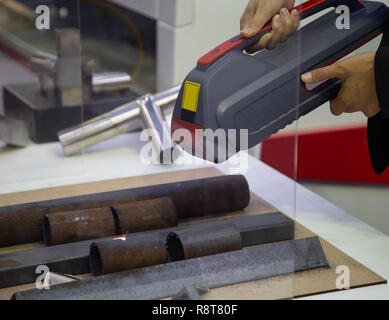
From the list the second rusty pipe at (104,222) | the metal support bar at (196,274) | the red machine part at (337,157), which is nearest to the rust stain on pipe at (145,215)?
the second rusty pipe at (104,222)

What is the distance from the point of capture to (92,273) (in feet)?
3.35

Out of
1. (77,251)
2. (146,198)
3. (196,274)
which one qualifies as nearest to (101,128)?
(146,198)

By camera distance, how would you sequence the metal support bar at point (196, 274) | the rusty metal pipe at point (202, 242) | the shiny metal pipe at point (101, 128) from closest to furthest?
the metal support bar at point (196, 274) → the rusty metal pipe at point (202, 242) → the shiny metal pipe at point (101, 128)

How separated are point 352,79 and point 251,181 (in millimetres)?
221

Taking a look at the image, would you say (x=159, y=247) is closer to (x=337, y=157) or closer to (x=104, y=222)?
(x=104, y=222)

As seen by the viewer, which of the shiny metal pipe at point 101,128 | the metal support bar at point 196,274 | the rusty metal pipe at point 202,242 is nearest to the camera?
the metal support bar at point 196,274

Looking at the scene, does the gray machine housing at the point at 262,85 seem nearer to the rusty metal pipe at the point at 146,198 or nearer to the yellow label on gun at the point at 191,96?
the yellow label on gun at the point at 191,96

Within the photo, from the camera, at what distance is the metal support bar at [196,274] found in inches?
36.3

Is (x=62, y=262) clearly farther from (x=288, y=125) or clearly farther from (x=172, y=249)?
(x=288, y=125)

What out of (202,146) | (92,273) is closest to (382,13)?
(202,146)

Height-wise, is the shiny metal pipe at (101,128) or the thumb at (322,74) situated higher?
the thumb at (322,74)

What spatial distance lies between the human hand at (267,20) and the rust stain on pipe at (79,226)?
1.15 ft

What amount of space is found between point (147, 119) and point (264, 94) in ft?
1.44

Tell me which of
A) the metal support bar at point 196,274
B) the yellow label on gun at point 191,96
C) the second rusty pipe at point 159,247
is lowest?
the metal support bar at point 196,274
